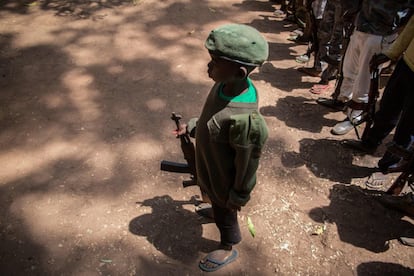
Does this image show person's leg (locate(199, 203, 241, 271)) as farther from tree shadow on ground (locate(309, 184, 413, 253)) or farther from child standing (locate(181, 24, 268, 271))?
tree shadow on ground (locate(309, 184, 413, 253))

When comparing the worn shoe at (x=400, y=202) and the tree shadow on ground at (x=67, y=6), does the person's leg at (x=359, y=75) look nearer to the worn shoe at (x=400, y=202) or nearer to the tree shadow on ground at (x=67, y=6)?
the worn shoe at (x=400, y=202)

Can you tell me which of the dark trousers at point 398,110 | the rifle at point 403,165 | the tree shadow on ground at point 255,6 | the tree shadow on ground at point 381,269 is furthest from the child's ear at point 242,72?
the tree shadow on ground at point 255,6

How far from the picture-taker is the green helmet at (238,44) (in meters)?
1.60

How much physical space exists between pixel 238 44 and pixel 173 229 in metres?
1.93

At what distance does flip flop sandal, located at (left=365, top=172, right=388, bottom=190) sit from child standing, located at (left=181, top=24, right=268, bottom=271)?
1.98 metres

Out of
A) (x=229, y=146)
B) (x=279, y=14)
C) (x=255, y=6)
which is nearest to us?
(x=229, y=146)

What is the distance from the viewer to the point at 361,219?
10.1 ft

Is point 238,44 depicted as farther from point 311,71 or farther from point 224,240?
point 311,71

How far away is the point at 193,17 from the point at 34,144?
4248 millimetres

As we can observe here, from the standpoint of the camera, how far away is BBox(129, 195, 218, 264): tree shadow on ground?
2789 mm

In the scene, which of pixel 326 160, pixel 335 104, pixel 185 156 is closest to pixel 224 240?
pixel 185 156

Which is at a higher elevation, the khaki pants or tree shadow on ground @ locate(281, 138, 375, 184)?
the khaki pants

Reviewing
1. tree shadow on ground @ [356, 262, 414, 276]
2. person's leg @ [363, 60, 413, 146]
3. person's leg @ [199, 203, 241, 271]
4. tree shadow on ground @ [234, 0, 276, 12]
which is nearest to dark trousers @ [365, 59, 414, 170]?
person's leg @ [363, 60, 413, 146]

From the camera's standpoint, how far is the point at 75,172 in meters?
3.43
